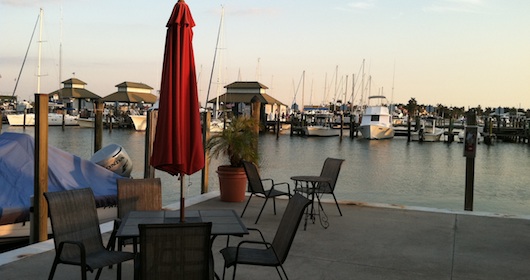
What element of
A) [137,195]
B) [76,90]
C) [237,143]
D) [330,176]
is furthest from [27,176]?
[76,90]

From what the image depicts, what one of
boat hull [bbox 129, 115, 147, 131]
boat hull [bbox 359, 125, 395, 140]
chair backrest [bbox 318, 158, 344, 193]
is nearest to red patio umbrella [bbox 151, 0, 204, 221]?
chair backrest [bbox 318, 158, 344, 193]

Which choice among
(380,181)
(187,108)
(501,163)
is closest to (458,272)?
(187,108)

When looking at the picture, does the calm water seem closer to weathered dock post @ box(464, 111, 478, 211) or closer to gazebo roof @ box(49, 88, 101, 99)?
weathered dock post @ box(464, 111, 478, 211)

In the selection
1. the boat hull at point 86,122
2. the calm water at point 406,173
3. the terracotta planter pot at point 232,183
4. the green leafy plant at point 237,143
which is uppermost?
the green leafy plant at point 237,143

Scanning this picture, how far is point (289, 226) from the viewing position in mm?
4719

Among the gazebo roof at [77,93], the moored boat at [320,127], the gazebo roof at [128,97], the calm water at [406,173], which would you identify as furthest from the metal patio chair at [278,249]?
the gazebo roof at [77,93]

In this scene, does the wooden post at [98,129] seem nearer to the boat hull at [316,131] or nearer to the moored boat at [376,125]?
the moored boat at [376,125]

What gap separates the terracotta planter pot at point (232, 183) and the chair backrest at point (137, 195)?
3797 mm

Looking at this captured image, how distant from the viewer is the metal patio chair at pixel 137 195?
5816 millimetres

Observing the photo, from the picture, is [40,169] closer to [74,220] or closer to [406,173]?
[74,220]

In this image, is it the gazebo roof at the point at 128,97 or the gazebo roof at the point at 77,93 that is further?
the gazebo roof at the point at 77,93

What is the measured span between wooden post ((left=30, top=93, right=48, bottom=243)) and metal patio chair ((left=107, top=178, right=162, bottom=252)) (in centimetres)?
144

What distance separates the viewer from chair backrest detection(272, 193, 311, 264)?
4535 millimetres

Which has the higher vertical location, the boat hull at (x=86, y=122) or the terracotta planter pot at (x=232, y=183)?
the terracotta planter pot at (x=232, y=183)
